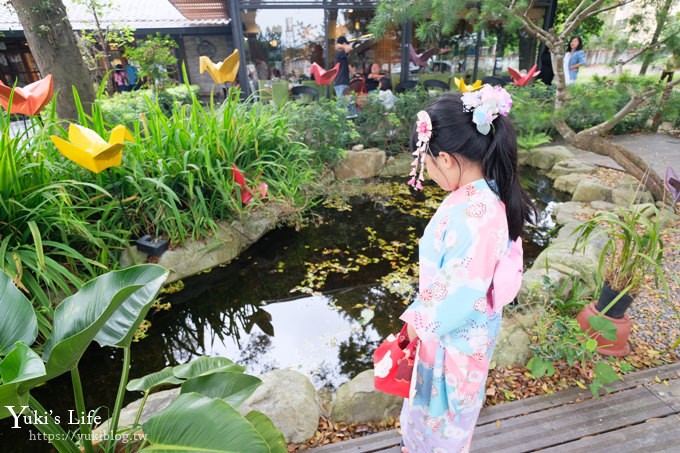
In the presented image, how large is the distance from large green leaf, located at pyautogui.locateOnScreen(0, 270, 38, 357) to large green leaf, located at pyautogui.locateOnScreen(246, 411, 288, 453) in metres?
0.67

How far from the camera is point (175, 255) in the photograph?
294 cm

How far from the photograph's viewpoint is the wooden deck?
1.47 m

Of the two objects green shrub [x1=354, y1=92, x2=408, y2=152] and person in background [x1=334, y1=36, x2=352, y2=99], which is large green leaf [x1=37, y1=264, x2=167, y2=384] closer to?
green shrub [x1=354, y1=92, x2=408, y2=152]

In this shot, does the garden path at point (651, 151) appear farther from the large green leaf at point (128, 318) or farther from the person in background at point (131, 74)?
the person in background at point (131, 74)

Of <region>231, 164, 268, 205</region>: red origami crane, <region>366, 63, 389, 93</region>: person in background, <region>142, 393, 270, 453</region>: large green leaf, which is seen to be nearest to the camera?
<region>142, 393, 270, 453</region>: large green leaf

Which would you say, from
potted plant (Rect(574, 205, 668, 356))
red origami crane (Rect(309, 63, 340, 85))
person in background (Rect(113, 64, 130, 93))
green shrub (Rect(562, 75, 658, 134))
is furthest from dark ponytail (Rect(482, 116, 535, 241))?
person in background (Rect(113, 64, 130, 93))

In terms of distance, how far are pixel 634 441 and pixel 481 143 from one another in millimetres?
1351

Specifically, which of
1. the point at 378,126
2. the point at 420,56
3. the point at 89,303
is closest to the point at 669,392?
the point at 89,303

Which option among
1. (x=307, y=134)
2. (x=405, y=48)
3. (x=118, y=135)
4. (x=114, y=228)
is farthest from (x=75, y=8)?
(x=118, y=135)

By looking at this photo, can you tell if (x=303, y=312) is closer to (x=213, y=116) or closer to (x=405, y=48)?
(x=213, y=116)

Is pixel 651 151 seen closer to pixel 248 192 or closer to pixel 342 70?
pixel 342 70

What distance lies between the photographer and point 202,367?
1344mm

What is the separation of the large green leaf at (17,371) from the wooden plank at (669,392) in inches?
86.4

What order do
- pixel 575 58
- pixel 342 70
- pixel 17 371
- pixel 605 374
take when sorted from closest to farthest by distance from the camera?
pixel 17 371
pixel 605 374
pixel 575 58
pixel 342 70
